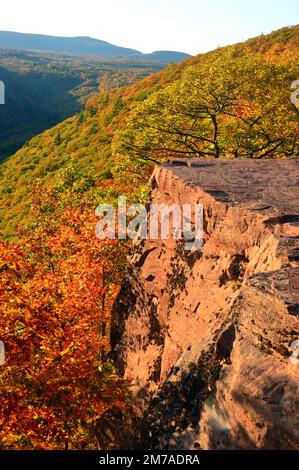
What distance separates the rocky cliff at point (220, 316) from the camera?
7590 millimetres

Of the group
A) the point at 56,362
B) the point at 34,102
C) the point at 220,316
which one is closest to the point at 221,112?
the point at 220,316

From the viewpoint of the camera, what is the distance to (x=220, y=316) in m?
11.1

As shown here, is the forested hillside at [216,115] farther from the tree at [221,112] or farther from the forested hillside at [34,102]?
the forested hillside at [34,102]

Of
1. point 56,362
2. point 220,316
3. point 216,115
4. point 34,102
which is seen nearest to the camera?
point 220,316

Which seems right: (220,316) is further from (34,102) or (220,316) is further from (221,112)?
(34,102)

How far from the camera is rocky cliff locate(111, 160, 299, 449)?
24.9 ft

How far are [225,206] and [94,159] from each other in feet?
125

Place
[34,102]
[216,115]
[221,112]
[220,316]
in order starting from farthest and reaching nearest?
[34,102]
[216,115]
[221,112]
[220,316]

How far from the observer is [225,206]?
1234 cm

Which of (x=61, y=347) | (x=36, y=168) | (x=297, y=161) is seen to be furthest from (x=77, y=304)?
(x=36, y=168)

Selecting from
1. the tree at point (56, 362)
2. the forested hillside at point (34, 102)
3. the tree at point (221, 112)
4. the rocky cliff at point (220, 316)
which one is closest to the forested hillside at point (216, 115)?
the tree at point (221, 112)

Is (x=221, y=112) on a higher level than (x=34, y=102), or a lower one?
lower

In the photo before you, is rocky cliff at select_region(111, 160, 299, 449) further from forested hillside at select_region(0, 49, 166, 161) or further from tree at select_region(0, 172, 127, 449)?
forested hillside at select_region(0, 49, 166, 161)

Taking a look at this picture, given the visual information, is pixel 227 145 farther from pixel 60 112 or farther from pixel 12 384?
pixel 60 112
